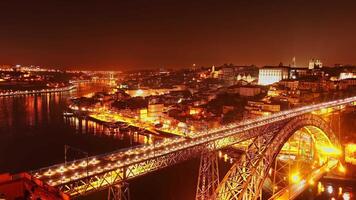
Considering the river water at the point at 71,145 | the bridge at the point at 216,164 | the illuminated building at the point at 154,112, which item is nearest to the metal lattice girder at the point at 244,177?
the bridge at the point at 216,164

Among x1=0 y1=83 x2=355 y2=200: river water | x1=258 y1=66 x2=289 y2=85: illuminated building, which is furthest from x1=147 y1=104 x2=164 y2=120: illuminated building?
x1=258 y1=66 x2=289 y2=85: illuminated building

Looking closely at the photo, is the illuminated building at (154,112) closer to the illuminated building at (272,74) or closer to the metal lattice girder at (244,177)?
the illuminated building at (272,74)

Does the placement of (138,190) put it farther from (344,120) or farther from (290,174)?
(344,120)

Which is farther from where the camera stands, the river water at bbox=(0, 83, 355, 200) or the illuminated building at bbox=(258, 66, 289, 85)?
the illuminated building at bbox=(258, 66, 289, 85)

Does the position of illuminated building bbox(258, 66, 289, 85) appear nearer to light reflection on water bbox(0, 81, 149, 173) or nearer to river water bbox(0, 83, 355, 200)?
light reflection on water bbox(0, 81, 149, 173)

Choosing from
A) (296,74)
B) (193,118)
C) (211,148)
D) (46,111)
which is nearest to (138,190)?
(211,148)

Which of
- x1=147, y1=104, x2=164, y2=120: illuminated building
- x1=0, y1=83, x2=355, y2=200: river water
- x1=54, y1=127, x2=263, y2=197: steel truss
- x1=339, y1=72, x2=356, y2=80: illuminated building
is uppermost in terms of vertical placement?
x1=339, y1=72, x2=356, y2=80: illuminated building
